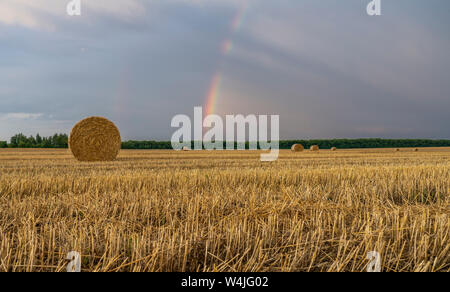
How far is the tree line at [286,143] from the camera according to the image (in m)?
41.3

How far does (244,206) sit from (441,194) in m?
3.60

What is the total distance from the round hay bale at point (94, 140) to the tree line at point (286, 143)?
25.5 meters

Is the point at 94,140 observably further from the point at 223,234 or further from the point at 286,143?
the point at 286,143

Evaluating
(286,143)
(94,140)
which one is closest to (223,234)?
(94,140)

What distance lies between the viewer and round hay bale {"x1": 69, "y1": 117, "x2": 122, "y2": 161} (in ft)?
51.1

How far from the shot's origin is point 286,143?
171ft

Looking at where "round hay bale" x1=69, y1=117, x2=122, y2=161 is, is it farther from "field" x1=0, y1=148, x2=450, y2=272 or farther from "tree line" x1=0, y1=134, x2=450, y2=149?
"tree line" x1=0, y1=134, x2=450, y2=149

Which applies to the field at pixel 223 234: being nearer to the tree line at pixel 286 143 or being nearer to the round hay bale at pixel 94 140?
the round hay bale at pixel 94 140

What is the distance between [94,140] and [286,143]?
3968 centimetres

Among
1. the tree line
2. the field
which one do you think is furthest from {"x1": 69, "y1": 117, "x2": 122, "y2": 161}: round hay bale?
the tree line

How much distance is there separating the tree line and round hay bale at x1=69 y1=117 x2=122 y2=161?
25.5 m
